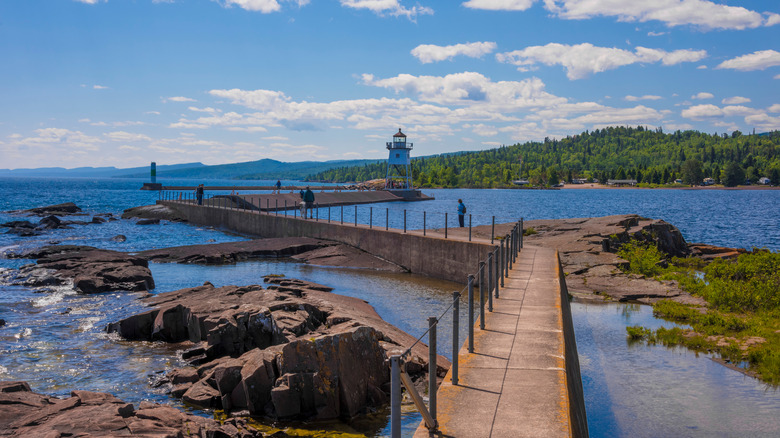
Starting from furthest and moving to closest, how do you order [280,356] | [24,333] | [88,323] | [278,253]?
[278,253] < [88,323] < [24,333] < [280,356]

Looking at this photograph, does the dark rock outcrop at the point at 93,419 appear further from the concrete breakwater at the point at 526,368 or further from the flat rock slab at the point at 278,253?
Answer: the flat rock slab at the point at 278,253

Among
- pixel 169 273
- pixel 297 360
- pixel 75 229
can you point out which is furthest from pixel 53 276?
pixel 75 229

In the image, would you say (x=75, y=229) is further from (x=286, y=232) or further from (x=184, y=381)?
(x=184, y=381)

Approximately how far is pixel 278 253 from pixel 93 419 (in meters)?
22.3

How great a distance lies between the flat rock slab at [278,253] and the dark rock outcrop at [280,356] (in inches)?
476

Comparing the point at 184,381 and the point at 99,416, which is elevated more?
the point at 99,416

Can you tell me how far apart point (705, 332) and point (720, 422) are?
5172 mm

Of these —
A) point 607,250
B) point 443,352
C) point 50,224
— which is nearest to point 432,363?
point 443,352

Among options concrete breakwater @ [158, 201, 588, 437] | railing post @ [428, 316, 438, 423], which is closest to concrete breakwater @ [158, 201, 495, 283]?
concrete breakwater @ [158, 201, 588, 437]

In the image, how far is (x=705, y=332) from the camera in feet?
46.5

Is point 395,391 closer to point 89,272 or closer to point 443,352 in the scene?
point 443,352

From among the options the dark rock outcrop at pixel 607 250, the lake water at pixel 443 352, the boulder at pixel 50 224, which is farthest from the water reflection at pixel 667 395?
the boulder at pixel 50 224

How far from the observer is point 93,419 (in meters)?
6.98

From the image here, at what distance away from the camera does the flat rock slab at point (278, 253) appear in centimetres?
2656
